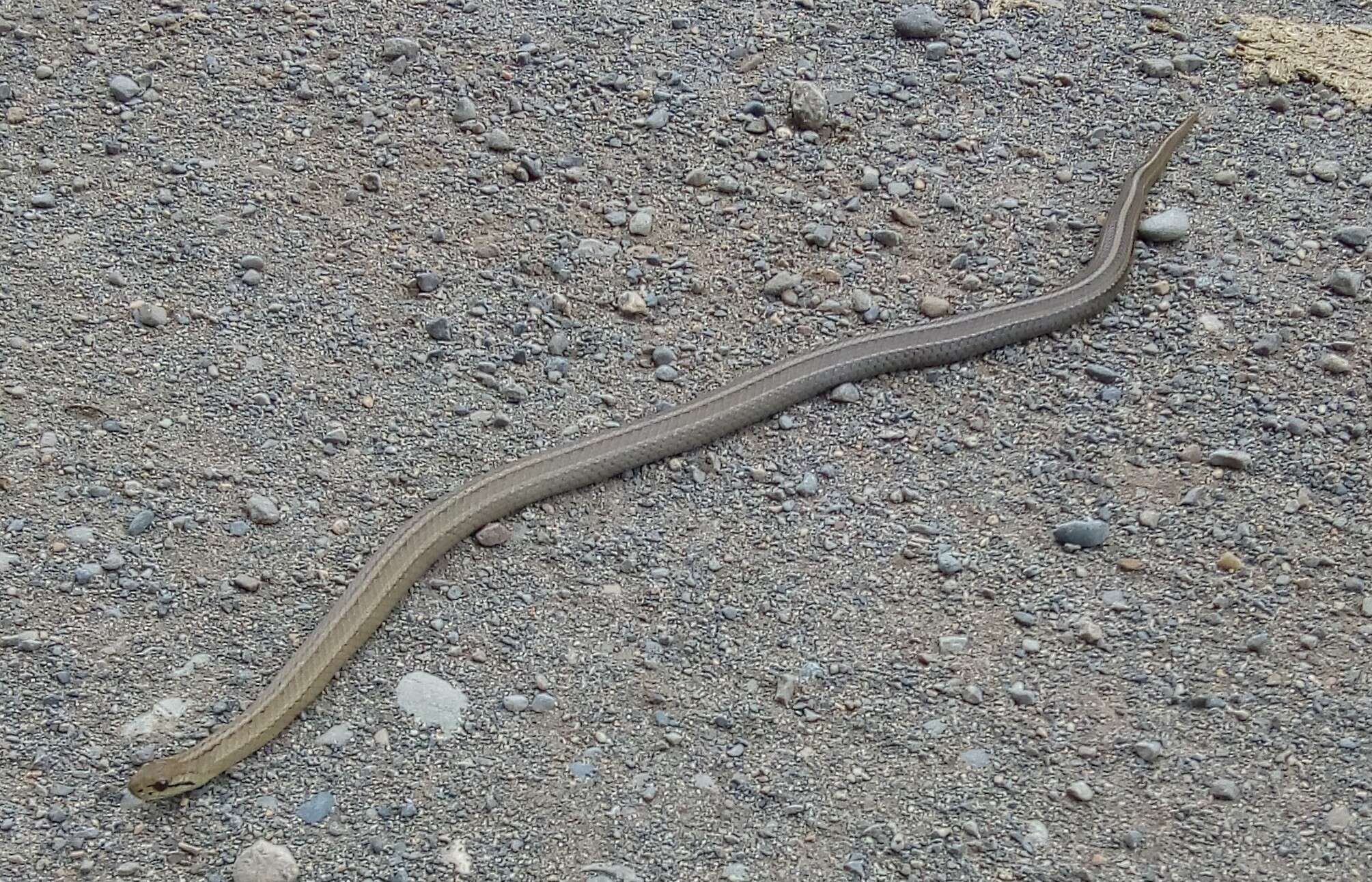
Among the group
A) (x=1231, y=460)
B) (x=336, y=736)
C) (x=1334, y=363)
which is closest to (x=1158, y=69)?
(x=1334, y=363)

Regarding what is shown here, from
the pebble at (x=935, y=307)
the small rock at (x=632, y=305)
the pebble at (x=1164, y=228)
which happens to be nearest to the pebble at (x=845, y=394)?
the pebble at (x=935, y=307)

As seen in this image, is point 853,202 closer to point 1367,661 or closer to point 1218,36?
point 1218,36

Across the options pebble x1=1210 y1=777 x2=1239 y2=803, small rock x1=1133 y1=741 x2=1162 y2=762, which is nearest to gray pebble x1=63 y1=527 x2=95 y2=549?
small rock x1=1133 y1=741 x2=1162 y2=762

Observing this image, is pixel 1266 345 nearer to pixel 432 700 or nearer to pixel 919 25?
pixel 919 25

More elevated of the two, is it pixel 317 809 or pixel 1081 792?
pixel 1081 792

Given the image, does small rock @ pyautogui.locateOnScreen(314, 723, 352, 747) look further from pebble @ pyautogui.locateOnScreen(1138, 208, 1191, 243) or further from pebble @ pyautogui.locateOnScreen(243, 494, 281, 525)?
pebble @ pyautogui.locateOnScreen(1138, 208, 1191, 243)

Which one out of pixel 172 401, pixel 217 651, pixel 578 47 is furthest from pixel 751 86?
pixel 217 651
